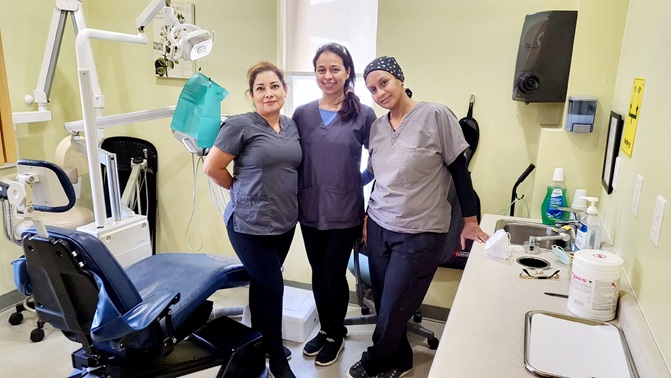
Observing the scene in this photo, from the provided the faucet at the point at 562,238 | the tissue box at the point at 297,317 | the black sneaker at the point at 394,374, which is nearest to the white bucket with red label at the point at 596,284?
the faucet at the point at 562,238

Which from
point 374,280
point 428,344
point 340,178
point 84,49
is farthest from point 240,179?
point 428,344

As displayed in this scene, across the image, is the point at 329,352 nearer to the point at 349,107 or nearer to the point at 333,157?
the point at 333,157

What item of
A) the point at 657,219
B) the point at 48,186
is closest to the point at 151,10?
the point at 48,186

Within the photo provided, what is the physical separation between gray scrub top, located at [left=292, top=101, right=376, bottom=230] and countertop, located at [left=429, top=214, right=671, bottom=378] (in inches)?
23.7

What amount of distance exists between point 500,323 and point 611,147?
970 millimetres

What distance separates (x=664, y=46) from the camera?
4.01 ft

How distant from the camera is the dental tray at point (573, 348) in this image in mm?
1034

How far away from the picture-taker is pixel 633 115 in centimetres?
147

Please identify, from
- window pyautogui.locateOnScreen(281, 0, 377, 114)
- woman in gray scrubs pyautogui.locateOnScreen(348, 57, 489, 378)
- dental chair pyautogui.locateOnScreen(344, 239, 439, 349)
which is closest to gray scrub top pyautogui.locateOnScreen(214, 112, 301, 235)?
woman in gray scrubs pyautogui.locateOnScreen(348, 57, 489, 378)

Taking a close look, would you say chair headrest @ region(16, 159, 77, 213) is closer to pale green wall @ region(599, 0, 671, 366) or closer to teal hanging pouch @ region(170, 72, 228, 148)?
teal hanging pouch @ region(170, 72, 228, 148)

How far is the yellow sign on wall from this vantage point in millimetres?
1413

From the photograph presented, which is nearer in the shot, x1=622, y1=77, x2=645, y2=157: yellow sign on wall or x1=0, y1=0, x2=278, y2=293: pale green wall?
x1=622, y1=77, x2=645, y2=157: yellow sign on wall

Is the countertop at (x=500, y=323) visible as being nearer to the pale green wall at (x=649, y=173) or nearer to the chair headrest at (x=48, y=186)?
the pale green wall at (x=649, y=173)

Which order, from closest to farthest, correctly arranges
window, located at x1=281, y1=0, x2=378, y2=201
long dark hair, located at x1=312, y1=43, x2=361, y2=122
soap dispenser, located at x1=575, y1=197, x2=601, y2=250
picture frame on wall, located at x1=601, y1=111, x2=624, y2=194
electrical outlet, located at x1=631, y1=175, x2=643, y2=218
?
electrical outlet, located at x1=631, y1=175, x2=643, y2=218 < soap dispenser, located at x1=575, y1=197, x2=601, y2=250 < picture frame on wall, located at x1=601, y1=111, x2=624, y2=194 < long dark hair, located at x1=312, y1=43, x2=361, y2=122 < window, located at x1=281, y1=0, x2=378, y2=201
